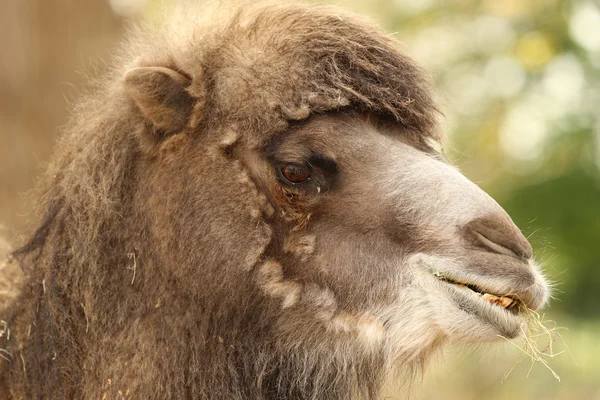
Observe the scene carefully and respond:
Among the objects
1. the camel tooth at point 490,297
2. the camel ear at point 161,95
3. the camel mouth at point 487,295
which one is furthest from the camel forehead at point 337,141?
the camel tooth at point 490,297

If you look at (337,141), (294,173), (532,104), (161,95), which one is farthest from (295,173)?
(532,104)

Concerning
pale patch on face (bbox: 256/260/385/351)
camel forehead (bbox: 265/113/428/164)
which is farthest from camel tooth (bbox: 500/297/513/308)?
camel forehead (bbox: 265/113/428/164)

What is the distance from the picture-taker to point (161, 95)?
4020mm

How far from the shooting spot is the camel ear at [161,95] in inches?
157

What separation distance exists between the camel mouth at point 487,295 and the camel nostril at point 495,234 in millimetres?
180

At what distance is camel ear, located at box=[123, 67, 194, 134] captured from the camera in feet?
13.1

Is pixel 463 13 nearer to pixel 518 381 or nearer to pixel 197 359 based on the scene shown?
pixel 518 381

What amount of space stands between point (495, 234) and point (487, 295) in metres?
0.26

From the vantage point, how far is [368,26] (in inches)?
170

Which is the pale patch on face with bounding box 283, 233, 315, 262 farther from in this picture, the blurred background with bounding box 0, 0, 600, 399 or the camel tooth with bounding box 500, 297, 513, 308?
the blurred background with bounding box 0, 0, 600, 399

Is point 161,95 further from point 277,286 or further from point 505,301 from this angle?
point 505,301

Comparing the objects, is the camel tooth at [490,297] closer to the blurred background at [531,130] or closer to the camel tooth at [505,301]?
the camel tooth at [505,301]

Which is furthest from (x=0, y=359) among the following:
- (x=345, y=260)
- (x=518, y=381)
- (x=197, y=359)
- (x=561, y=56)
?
(x=561, y=56)

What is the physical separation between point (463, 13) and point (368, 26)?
8.45 metres
